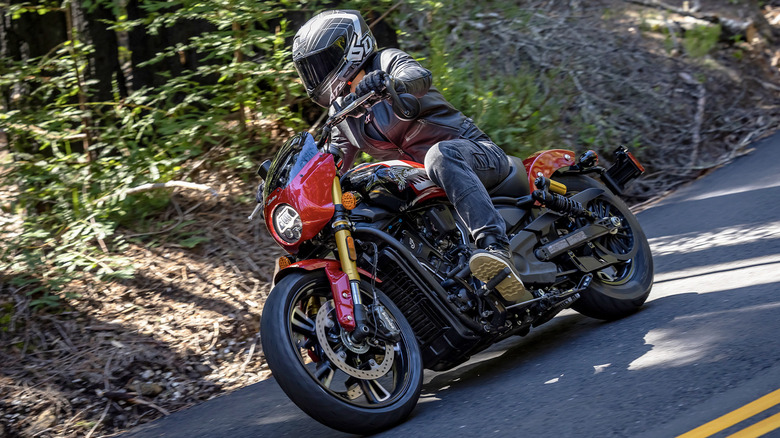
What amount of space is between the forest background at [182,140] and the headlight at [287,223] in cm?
193

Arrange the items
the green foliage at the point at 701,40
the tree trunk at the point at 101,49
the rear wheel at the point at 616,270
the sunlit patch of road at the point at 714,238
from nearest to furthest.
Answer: the rear wheel at the point at 616,270 → the sunlit patch of road at the point at 714,238 → the tree trunk at the point at 101,49 → the green foliage at the point at 701,40

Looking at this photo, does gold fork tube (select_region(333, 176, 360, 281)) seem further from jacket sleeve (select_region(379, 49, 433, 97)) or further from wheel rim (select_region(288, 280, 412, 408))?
jacket sleeve (select_region(379, 49, 433, 97))

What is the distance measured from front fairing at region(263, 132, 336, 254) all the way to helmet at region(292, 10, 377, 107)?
48 centimetres

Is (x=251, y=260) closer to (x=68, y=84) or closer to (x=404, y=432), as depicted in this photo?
(x=68, y=84)

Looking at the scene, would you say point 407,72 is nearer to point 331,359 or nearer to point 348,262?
point 348,262

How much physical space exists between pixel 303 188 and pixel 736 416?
7.20 feet

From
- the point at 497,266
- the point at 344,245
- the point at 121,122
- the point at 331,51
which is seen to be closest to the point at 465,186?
the point at 497,266

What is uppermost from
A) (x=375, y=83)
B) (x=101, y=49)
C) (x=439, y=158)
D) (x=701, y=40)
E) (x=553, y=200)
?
(x=375, y=83)

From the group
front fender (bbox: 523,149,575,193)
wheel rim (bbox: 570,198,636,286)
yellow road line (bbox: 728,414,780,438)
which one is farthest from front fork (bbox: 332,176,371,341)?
wheel rim (bbox: 570,198,636,286)

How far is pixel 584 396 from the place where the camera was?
3834 mm

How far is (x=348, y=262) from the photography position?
400cm

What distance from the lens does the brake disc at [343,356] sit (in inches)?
151

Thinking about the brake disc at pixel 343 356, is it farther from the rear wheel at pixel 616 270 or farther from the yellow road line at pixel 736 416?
the rear wheel at pixel 616 270

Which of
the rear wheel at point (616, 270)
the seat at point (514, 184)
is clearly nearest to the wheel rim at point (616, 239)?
the rear wheel at point (616, 270)
